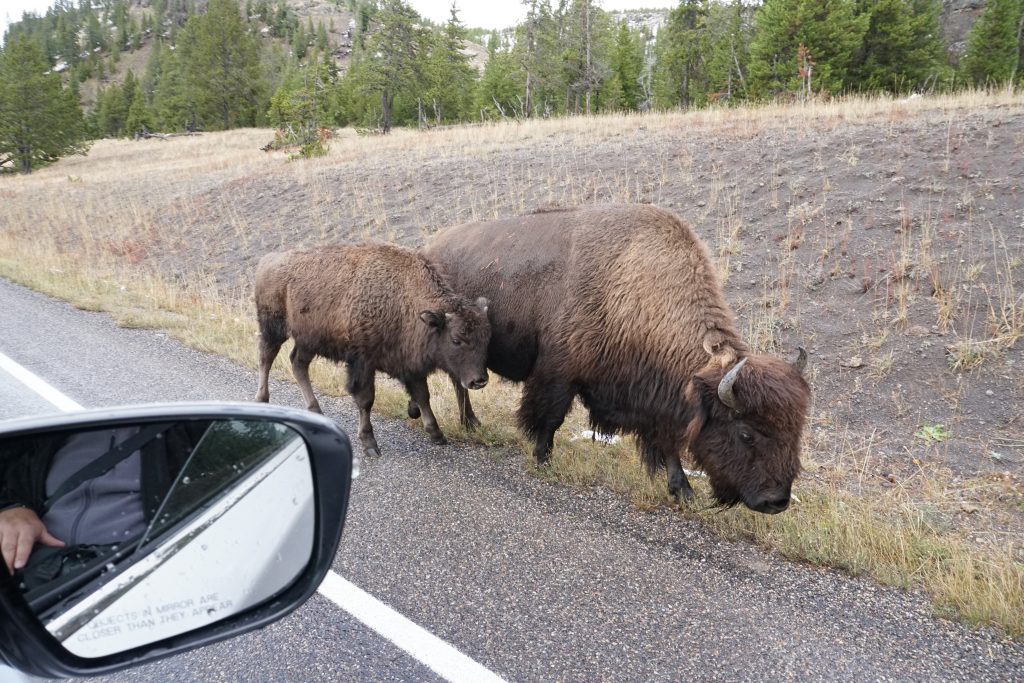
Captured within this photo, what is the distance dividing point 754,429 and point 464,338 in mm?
2448

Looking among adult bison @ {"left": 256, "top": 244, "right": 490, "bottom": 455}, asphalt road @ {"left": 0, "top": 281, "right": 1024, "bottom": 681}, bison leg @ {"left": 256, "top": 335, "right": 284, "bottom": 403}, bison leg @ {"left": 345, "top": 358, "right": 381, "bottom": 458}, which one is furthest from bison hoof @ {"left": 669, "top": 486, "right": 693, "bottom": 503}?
bison leg @ {"left": 256, "top": 335, "right": 284, "bottom": 403}

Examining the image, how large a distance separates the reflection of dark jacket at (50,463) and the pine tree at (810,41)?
104ft

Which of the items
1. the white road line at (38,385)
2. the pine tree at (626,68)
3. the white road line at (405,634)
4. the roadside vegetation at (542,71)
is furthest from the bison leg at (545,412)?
the pine tree at (626,68)

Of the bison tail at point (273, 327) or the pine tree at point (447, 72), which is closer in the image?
the bison tail at point (273, 327)

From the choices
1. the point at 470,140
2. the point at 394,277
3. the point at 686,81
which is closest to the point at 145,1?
the point at 686,81

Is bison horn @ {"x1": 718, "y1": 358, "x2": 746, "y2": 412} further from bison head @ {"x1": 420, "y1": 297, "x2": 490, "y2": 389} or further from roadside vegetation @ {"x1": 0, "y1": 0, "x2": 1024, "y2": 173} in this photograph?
roadside vegetation @ {"x1": 0, "y1": 0, "x2": 1024, "y2": 173}

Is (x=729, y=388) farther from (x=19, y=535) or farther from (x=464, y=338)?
(x=19, y=535)

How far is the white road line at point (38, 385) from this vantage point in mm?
5863

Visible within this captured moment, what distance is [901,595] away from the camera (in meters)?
3.30

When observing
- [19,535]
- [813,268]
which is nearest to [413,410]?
[19,535]

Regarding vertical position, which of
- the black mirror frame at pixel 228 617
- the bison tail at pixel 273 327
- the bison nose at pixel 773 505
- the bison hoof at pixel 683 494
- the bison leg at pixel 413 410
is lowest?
the bison leg at pixel 413 410

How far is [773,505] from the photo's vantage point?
371 cm

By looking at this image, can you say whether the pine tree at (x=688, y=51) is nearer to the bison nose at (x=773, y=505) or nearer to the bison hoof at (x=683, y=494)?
the bison hoof at (x=683, y=494)

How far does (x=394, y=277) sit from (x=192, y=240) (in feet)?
41.5
